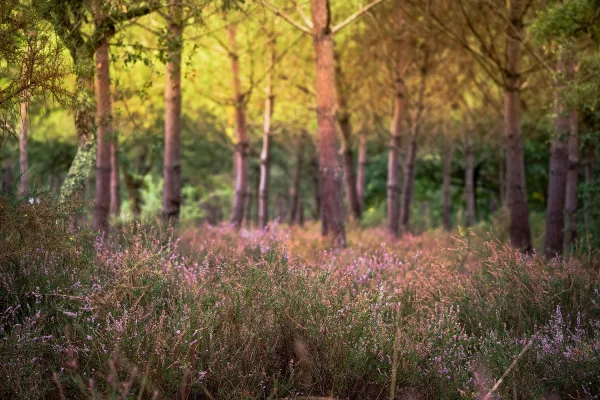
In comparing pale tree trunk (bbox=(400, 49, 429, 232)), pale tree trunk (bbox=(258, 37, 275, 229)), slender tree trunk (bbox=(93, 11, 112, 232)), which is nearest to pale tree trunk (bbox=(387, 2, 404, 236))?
pale tree trunk (bbox=(400, 49, 429, 232))

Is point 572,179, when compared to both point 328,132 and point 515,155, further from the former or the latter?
point 328,132

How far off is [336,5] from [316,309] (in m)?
15.5

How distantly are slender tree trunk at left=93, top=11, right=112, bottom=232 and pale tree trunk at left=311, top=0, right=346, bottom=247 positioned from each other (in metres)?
4.03

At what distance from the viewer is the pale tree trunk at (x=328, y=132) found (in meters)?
12.2

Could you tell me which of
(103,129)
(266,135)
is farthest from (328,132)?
(266,135)

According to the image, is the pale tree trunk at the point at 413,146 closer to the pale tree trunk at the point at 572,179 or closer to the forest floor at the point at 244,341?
the pale tree trunk at the point at 572,179

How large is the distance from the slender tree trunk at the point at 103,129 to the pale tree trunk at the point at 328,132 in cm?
403

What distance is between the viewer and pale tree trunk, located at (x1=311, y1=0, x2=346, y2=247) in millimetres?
12250

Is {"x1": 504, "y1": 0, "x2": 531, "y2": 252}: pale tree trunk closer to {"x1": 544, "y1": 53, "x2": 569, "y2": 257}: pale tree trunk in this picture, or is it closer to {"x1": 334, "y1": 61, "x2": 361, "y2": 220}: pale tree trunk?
{"x1": 544, "y1": 53, "x2": 569, "y2": 257}: pale tree trunk

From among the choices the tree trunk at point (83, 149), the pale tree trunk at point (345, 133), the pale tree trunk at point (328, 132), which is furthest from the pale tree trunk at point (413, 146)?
the tree trunk at point (83, 149)

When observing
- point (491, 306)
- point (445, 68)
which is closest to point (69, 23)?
point (491, 306)

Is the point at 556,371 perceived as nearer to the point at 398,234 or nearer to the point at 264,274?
the point at 264,274

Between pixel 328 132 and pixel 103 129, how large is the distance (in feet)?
14.2

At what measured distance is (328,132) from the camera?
12477mm
